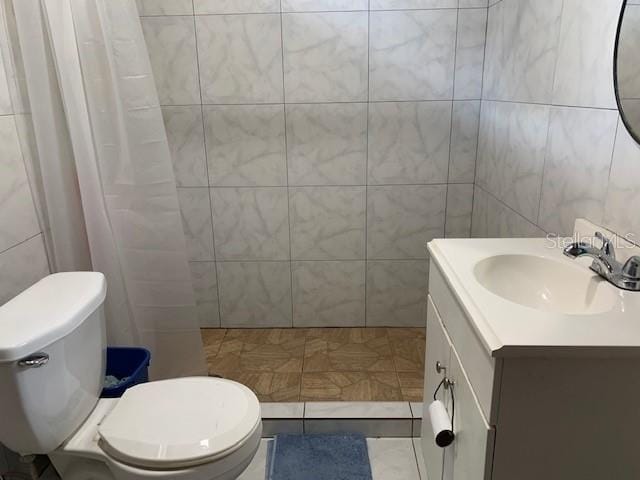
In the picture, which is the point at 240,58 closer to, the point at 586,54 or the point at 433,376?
the point at 586,54

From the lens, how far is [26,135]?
1670 mm

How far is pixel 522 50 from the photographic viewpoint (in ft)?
5.92

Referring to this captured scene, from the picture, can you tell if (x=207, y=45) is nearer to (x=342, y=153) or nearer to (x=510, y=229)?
(x=342, y=153)

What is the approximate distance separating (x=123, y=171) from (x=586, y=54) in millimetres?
1502

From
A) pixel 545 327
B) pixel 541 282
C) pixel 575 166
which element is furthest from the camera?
pixel 575 166

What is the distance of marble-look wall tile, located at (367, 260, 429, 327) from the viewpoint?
8.43 feet

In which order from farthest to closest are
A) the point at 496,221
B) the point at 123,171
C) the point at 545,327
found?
the point at 496,221, the point at 123,171, the point at 545,327

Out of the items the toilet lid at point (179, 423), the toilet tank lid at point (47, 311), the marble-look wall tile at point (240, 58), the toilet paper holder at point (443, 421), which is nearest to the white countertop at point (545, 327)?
the toilet paper holder at point (443, 421)

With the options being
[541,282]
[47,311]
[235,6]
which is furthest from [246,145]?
[541,282]

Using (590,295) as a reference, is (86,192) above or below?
above

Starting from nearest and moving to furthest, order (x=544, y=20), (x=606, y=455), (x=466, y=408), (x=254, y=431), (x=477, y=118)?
(x=606, y=455) < (x=466, y=408) < (x=254, y=431) < (x=544, y=20) < (x=477, y=118)

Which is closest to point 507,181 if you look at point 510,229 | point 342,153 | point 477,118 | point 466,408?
point 510,229

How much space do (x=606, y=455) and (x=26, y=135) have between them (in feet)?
6.06

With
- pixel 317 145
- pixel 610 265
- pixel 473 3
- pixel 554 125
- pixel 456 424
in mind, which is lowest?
pixel 456 424
